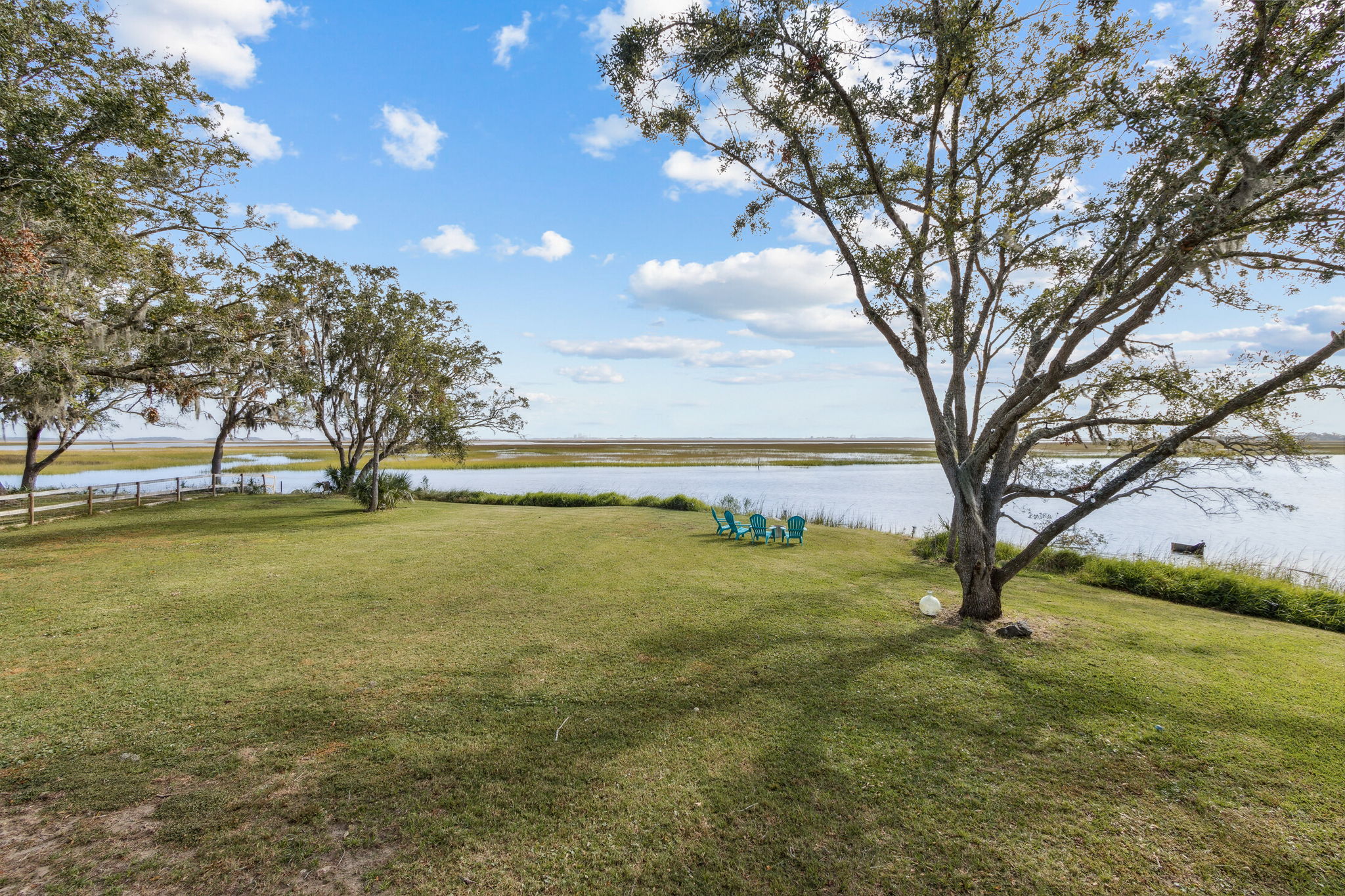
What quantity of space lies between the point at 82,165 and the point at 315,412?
1253cm

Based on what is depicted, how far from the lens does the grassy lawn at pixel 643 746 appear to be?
10.7ft

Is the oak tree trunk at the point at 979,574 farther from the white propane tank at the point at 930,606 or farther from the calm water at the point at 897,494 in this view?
the calm water at the point at 897,494

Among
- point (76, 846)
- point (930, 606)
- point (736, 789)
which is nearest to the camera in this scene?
point (76, 846)

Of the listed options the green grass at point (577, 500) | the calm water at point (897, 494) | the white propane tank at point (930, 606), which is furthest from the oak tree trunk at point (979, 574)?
the green grass at point (577, 500)

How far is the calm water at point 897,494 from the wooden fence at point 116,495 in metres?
7.70

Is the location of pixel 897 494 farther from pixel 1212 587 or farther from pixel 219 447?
pixel 219 447

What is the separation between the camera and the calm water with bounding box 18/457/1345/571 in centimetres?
1803

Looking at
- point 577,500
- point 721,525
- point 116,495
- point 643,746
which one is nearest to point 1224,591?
point 721,525

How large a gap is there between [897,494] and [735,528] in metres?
19.2

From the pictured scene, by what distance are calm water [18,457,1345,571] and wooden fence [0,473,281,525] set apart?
770cm

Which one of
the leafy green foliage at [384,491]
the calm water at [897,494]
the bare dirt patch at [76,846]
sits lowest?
the calm water at [897,494]

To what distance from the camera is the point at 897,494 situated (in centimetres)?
3069

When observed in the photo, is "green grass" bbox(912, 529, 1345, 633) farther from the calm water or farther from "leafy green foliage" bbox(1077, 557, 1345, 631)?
the calm water

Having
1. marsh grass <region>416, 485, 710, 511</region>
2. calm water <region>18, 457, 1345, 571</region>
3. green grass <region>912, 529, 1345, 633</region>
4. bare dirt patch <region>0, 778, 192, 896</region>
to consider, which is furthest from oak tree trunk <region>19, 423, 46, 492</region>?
green grass <region>912, 529, 1345, 633</region>
